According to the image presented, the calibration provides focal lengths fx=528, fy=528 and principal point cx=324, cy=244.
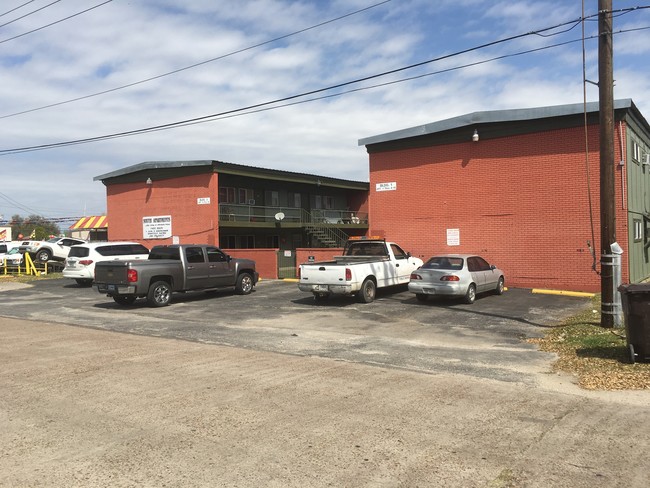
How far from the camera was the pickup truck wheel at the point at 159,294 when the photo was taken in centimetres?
1562

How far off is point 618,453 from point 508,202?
618 inches

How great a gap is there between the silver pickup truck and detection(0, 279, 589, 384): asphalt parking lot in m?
0.48

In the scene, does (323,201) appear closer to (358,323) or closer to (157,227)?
(157,227)

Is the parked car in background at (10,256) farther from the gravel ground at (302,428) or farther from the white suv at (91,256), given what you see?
the gravel ground at (302,428)

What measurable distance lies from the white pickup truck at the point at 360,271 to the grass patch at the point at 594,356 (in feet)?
19.2

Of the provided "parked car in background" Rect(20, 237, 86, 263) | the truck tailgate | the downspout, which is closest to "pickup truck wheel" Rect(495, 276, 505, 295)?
the downspout

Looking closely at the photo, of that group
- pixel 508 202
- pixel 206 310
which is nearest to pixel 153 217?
pixel 206 310

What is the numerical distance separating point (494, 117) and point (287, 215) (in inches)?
783

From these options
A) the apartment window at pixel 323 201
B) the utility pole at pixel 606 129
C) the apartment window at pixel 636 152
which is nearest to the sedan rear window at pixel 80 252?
the utility pole at pixel 606 129

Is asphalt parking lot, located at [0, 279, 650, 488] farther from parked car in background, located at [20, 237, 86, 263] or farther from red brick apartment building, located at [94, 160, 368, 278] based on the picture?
parked car in background, located at [20, 237, 86, 263]

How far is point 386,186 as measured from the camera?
2222cm

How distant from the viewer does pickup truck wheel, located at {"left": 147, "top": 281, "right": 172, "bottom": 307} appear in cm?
1562

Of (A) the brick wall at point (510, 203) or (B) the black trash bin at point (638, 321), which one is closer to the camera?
(B) the black trash bin at point (638, 321)

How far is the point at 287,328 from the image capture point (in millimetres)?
11875
